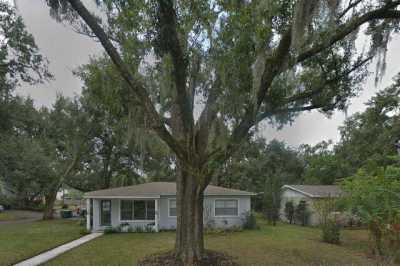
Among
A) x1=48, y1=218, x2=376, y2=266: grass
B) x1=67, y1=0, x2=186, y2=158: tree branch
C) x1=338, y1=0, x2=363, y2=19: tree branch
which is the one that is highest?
x1=338, y1=0, x2=363, y2=19: tree branch

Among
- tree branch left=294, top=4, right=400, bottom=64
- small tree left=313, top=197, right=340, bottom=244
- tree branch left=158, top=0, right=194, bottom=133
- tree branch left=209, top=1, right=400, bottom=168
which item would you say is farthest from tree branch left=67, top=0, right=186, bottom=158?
small tree left=313, top=197, right=340, bottom=244

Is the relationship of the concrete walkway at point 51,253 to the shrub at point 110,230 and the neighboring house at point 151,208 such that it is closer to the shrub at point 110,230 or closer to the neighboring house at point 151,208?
the shrub at point 110,230

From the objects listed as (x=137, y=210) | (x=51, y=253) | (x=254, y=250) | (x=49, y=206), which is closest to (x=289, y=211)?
(x=137, y=210)

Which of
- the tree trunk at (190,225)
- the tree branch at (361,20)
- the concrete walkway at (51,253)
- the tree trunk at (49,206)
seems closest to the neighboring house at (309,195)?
the tree trunk at (190,225)

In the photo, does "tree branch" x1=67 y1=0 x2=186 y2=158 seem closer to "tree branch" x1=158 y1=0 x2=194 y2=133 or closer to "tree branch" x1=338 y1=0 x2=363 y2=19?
"tree branch" x1=158 y1=0 x2=194 y2=133

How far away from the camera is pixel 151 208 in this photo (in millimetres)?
18016

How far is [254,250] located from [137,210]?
8.54 metres

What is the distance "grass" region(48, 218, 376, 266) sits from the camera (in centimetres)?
934

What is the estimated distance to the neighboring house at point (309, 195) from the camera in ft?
65.6

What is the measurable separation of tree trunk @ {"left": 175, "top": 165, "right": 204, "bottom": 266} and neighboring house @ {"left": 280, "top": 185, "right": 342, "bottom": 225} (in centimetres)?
1243

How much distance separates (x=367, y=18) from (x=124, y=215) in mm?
14792

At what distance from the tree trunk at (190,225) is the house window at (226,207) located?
383 inches

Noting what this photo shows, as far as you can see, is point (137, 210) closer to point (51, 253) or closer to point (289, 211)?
point (51, 253)

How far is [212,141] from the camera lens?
7.93 metres
